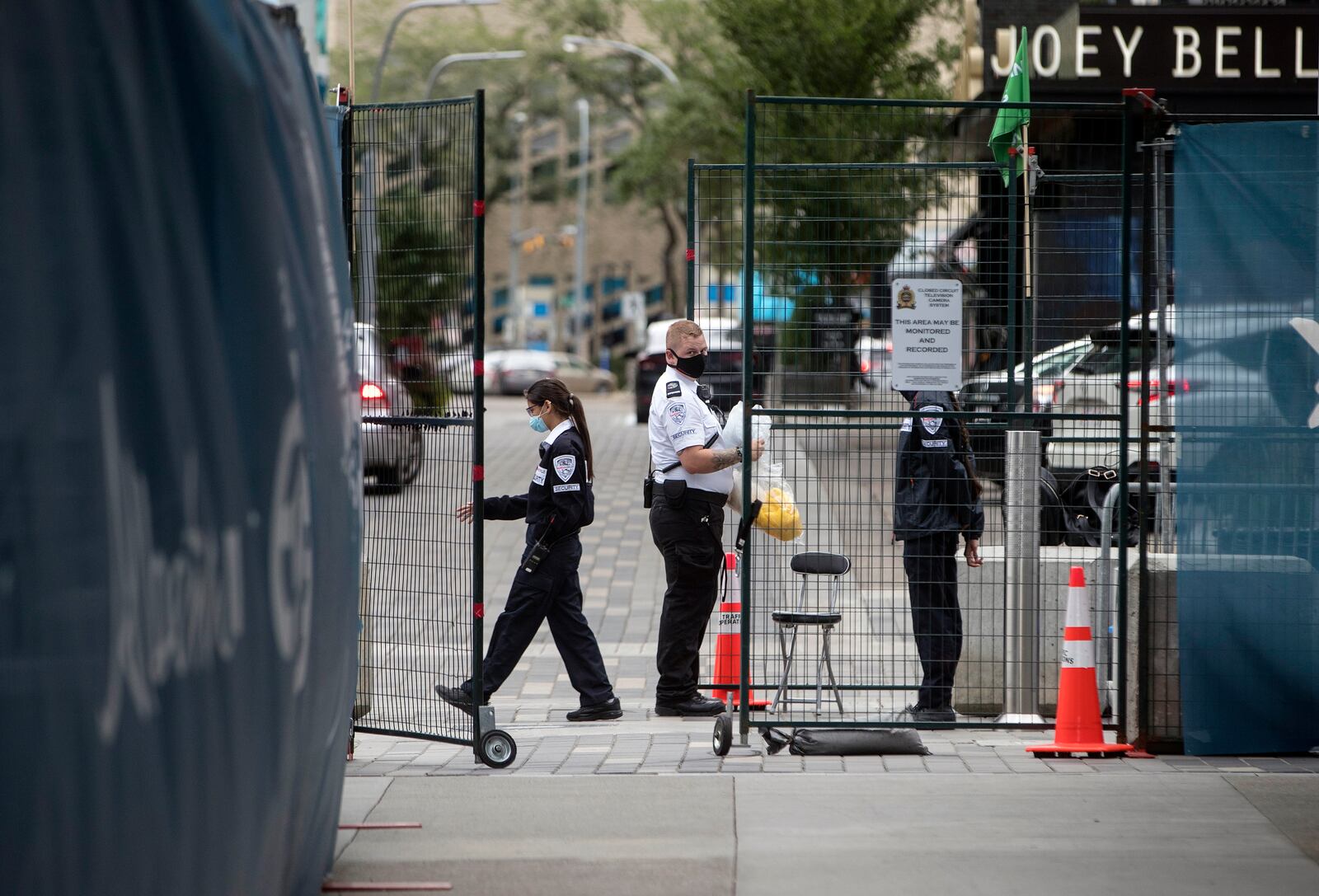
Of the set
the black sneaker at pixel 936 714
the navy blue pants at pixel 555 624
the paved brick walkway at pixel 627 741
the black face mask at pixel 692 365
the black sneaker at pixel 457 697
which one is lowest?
the paved brick walkway at pixel 627 741

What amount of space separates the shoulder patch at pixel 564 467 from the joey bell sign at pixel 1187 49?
1090 centimetres

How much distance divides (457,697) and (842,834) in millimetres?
2155

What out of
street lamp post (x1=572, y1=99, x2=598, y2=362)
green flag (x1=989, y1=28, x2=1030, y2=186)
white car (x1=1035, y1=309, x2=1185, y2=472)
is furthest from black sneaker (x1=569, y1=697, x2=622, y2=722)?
street lamp post (x1=572, y1=99, x2=598, y2=362)

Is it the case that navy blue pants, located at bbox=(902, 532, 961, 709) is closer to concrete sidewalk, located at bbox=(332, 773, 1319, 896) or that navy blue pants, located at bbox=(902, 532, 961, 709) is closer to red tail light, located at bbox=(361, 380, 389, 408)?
concrete sidewalk, located at bbox=(332, 773, 1319, 896)

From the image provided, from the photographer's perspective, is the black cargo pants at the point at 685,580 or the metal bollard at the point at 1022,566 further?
the black cargo pants at the point at 685,580

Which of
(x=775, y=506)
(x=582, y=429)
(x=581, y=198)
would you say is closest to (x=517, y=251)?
(x=581, y=198)

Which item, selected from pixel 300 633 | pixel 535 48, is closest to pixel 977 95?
pixel 300 633

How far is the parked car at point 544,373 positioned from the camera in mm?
49000

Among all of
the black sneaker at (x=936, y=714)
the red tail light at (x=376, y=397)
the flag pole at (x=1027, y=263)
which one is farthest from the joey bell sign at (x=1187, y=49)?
the black sneaker at (x=936, y=714)

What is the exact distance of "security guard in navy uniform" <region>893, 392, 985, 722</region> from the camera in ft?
23.8

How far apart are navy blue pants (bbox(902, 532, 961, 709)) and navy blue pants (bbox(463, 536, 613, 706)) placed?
1601 millimetres

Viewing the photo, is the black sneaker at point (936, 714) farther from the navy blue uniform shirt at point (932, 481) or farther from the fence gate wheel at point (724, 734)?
the fence gate wheel at point (724, 734)

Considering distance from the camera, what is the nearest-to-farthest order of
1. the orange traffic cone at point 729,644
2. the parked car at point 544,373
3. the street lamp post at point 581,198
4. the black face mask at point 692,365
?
the black face mask at point 692,365
the orange traffic cone at point 729,644
the parked car at point 544,373
the street lamp post at point 581,198

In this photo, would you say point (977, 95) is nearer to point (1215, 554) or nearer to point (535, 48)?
point (1215, 554)
